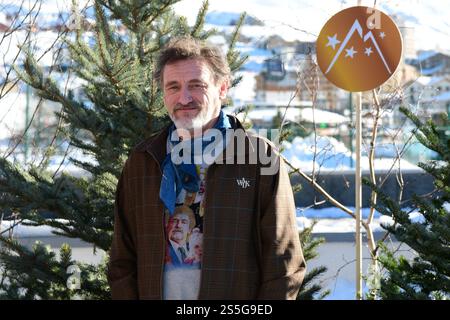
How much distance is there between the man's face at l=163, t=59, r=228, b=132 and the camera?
315 centimetres

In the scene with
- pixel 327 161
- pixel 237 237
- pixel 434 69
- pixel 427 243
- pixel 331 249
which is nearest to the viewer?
pixel 237 237

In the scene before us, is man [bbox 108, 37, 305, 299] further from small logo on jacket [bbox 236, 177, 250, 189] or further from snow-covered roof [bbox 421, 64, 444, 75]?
snow-covered roof [bbox 421, 64, 444, 75]

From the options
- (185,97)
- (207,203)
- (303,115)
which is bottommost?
(207,203)

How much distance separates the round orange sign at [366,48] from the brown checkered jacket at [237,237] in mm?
2259

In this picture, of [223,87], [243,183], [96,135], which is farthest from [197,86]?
[96,135]

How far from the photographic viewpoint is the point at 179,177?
316cm

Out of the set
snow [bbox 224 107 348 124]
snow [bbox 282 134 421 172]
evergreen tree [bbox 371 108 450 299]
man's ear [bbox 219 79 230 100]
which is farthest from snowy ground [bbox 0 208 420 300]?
man's ear [bbox 219 79 230 100]

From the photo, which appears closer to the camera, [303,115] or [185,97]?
[185,97]

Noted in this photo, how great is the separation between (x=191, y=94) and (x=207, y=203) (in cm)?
41

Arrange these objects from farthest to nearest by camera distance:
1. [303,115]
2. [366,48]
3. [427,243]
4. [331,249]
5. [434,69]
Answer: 1. [434,69]
2. [303,115]
3. [331,249]
4. [366,48]
5. [427,243]

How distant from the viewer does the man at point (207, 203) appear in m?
3.08

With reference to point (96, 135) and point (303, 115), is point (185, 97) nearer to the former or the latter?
point (96, 135)

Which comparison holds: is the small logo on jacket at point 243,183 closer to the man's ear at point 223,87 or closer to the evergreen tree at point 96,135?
the man's ear at point 223,87

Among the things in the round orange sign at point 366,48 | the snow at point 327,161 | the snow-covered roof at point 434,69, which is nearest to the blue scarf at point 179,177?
the round orange sign at point 366,48
